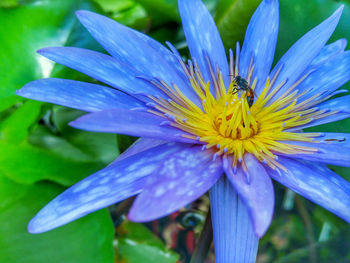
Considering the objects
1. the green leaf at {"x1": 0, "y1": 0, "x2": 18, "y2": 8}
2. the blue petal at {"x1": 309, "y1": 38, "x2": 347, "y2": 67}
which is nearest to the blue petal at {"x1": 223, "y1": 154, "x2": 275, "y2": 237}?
the blue petal at {"x1": 309, "y1": 38, "x2": 347, "y2": 67}

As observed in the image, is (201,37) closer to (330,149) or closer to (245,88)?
(245,88)

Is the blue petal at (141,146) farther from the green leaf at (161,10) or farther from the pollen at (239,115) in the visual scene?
the green leaf at (161,10)

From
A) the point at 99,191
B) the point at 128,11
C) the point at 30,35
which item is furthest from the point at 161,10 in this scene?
the point at 99,191

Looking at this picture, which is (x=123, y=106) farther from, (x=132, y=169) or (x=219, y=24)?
(x=219, y=24)

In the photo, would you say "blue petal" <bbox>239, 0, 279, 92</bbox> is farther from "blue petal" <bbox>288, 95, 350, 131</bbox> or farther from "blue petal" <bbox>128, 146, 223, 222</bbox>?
"blue petal" <bbox>128, 146, 223, 222</bbox>

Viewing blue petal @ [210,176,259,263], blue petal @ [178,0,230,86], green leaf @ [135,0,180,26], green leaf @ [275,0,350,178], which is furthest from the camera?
green leaf @ [135,0,180,26]

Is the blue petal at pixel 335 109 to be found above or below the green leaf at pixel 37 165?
above

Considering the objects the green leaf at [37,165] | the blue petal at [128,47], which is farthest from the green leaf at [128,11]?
the green leaf at [37,165]

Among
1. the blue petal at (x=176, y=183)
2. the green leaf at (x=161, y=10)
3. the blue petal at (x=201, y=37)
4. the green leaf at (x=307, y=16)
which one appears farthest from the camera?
the green leaf at (x=161, y=10)
